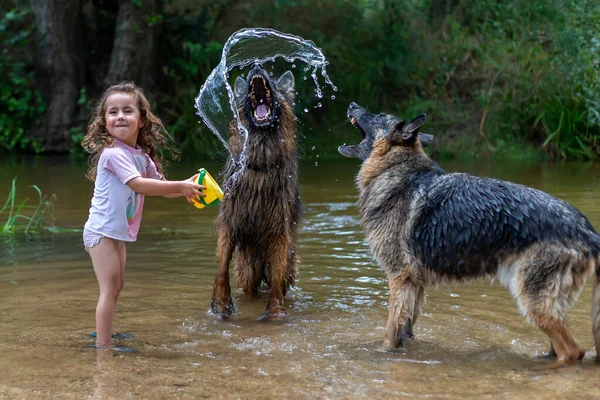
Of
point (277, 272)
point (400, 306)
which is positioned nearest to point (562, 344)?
point (400, 306)

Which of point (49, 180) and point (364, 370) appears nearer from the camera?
point (364, 370)

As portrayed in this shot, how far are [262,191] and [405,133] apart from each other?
4.62 ft

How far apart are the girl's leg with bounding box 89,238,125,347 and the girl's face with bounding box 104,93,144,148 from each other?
72 cm

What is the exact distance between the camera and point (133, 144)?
525 centimetres

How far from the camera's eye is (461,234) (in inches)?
196

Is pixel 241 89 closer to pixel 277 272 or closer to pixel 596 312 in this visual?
pixel 277 272

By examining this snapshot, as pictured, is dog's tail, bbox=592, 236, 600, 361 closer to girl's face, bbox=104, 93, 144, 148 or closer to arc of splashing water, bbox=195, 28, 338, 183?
arc of splashing water, bbox=195, 28, 338, 183

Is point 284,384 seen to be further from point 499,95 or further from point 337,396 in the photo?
point 499,95

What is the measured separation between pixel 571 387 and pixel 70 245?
6.04 meters

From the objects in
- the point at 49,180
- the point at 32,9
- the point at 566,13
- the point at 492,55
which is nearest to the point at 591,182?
the point at 566,13

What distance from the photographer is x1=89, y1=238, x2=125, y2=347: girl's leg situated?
4.99m

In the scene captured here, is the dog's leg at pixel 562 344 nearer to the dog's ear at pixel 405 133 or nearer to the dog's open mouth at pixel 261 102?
the dog's ear at pixel 405 133

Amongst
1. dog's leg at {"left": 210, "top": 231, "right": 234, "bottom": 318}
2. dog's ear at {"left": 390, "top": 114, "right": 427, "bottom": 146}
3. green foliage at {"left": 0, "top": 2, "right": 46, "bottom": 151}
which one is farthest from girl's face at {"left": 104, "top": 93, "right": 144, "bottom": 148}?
green foliage at {"left": 0, "top": 2, "right": 46, "bottom": 151}

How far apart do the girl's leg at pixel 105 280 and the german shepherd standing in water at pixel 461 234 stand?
5.90ft
